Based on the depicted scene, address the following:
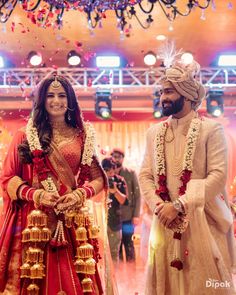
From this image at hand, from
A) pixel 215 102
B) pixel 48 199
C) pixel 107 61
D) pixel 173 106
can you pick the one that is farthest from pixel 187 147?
pixel 107 61

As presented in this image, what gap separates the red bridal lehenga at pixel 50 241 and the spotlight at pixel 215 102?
575cm

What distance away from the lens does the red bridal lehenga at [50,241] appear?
282 centimetres

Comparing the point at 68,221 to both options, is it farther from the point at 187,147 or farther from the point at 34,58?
the point at 34,58

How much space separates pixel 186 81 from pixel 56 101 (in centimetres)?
78

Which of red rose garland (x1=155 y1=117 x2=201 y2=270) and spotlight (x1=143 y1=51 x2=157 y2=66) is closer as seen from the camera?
red rose garland (x1=155 y1=117 x2=201 y2=270)

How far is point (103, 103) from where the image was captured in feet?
28.7

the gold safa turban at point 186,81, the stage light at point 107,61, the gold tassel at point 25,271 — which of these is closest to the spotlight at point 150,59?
the stage light at point 107,61

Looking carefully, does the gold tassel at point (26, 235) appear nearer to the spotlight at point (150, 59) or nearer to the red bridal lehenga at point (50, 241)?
the red bridal lehenga at point (50, 241)

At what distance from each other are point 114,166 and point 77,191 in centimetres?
307

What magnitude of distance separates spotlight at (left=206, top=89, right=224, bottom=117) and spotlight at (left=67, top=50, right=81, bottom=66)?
224cm

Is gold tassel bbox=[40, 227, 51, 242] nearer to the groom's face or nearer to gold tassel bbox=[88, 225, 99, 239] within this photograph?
gold tassel bbox=[88, 225, 99, 239]

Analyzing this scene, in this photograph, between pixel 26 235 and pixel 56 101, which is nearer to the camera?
pixel 26 235

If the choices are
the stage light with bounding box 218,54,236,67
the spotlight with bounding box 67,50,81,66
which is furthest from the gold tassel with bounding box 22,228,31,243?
the stage light with bounding box 218,54,236,67

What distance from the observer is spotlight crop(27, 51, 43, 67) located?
8500 mm
